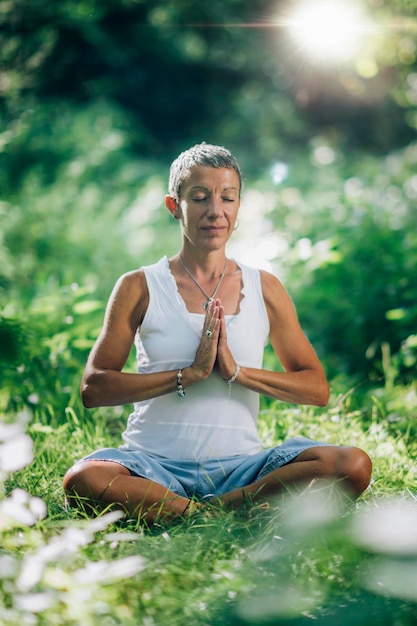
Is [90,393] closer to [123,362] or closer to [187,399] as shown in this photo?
[123,362]

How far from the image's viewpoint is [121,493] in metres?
2.79

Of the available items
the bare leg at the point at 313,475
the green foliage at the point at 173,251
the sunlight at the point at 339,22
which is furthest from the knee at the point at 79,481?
the sunlight at the point at 339,22

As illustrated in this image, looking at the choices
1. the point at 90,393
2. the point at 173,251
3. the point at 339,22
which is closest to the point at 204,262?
the point at 90,393

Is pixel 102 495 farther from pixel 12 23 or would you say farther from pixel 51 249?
pixel 12 23

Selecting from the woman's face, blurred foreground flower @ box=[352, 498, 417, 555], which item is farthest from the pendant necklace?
blurred foreground flower @ box=[352, 498, 417, 555]

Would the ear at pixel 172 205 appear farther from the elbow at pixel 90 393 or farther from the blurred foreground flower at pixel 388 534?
the blurred foreground flower at pixel 388 534

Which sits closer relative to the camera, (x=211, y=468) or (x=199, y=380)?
(x=199, y=380)

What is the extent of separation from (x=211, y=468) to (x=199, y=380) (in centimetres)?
35

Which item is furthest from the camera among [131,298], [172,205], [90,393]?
[172,205]

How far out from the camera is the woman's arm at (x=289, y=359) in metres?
3.03

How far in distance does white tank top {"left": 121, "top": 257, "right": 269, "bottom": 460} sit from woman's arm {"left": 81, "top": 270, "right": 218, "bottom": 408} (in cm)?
5

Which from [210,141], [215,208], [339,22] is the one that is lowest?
[215,208]

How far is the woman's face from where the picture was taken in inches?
118

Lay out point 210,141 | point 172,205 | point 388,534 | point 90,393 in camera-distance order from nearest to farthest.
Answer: point 388,534
point 90,393
point 172,205
point 210,141
